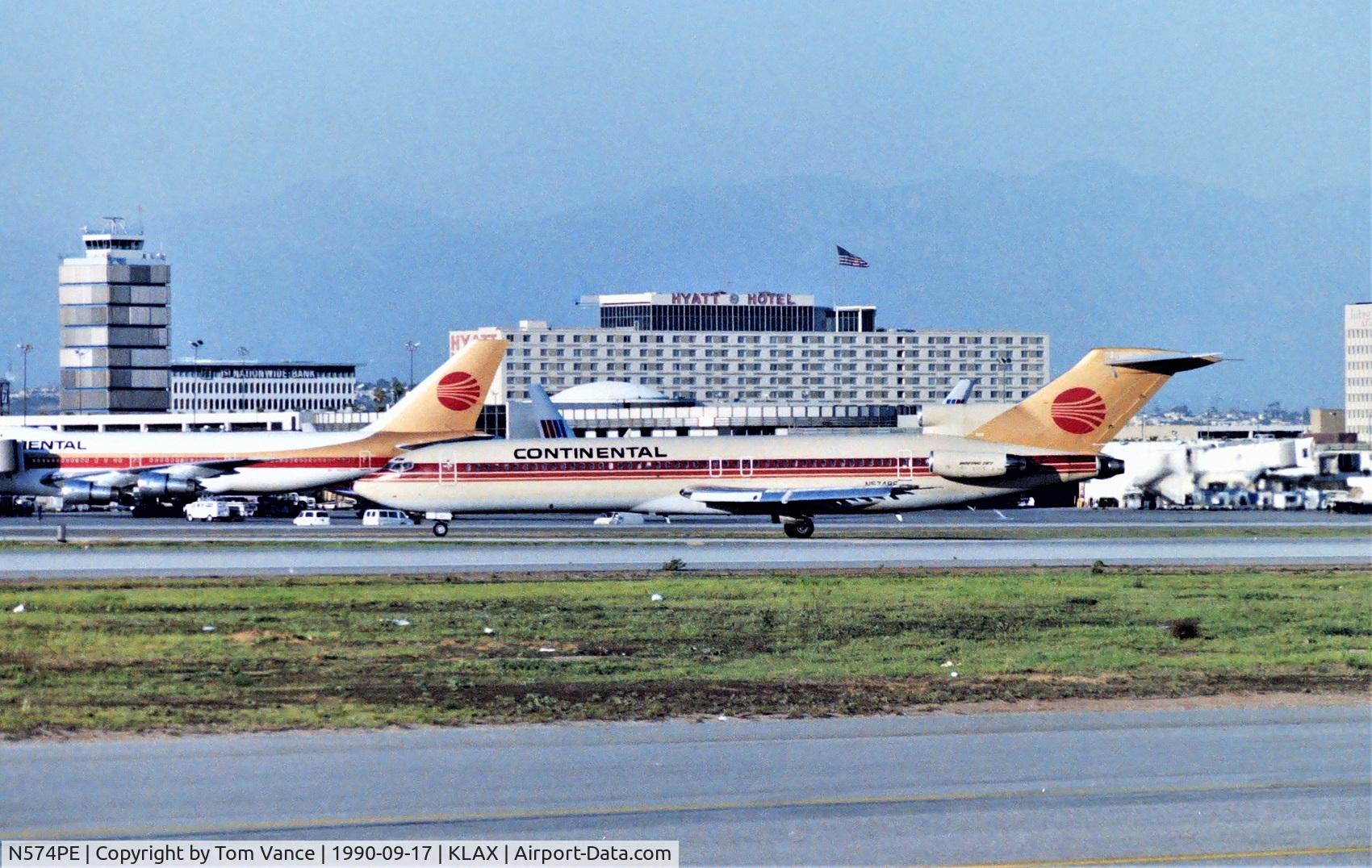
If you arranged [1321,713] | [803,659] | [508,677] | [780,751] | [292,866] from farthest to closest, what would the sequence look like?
[803,659] < [508,677] < [1321,713] < [780,751] < [292,866]

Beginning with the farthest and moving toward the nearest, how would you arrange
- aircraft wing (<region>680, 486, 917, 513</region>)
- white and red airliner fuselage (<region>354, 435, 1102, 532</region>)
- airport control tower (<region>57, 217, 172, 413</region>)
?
airport control tower (<region>57, 217, 172, 413</region>)
white and red airliner fuselage (<region>354, 435, 1102, 532</region>)
aircraft wing (<region>680, 486, 917, 513</region>)

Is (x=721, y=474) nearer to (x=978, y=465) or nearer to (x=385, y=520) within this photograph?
(x=978, y=465)

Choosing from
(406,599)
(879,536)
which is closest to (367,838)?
(406,599)

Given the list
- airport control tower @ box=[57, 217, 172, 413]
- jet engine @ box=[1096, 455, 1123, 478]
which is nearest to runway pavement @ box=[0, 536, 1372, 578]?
jet engine @ box=[1096, 455, 1123, 478]

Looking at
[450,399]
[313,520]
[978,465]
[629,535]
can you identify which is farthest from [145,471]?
[978,465]

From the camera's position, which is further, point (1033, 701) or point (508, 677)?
point (508, 677)

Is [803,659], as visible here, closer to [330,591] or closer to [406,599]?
[406,599]
